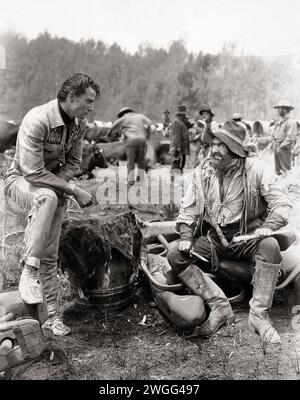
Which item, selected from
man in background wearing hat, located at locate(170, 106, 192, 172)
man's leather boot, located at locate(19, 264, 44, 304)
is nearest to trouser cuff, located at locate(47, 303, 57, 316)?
man's leather boot, located at locate(19, 264, 44, 304)

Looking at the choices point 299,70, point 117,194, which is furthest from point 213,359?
point 117,194

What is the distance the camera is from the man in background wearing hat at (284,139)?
9.59m

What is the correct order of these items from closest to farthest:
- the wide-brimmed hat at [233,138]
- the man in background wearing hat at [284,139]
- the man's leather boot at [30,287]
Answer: the man's leather boot at [30,287] < the wide-brimmed hat at [233,138] < the man in background wearing hat at [284,139]

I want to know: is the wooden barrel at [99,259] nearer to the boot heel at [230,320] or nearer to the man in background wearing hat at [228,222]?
the man in background wearing hat at [228,222]

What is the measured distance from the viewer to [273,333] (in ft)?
10.6

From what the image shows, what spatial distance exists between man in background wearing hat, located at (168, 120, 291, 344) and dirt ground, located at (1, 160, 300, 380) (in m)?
0.22

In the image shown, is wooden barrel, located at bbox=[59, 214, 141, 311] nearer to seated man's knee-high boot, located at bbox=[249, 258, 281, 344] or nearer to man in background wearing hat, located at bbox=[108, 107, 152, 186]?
seated man's knee-high boot, located at bbox=[249, 258, 281, 344]

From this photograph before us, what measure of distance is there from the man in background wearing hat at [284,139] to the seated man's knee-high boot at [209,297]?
6.44m

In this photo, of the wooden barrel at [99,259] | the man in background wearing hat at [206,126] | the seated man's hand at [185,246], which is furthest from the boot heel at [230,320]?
the man in background wearing hat at [206,126]

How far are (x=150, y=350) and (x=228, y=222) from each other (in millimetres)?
1250

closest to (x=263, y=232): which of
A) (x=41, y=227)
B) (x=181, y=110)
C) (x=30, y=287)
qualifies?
(x=41, y=227)

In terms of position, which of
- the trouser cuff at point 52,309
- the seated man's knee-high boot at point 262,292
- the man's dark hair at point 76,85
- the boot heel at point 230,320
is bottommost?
the boot heel at point 230,320

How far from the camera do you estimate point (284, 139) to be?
967cm

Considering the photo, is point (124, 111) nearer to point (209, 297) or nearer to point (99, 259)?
point (99, 259)
